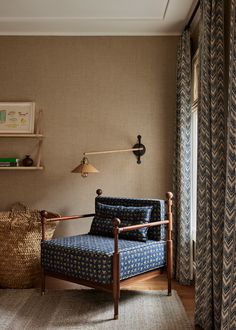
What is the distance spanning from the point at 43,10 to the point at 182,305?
302 centimetres

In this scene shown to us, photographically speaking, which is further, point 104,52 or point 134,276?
point 104,52

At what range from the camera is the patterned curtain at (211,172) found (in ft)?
8.66

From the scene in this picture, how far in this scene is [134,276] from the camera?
3.27 metres

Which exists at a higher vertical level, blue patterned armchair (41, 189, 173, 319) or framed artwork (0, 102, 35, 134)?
framed artwork (0, 102, 35, 134)

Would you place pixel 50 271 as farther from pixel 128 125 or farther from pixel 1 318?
pixel 128 125

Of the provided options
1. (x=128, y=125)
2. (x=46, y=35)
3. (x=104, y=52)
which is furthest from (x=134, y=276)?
(x=46, y=35)

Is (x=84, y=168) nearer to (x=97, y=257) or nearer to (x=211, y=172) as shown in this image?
(x=97, y=257)

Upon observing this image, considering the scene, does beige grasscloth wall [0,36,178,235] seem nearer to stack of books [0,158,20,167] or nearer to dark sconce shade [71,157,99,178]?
stack of books [0,158,20,167]

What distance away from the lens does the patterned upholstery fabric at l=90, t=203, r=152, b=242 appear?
3536 mm

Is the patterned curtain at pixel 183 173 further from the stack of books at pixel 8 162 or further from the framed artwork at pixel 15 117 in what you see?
the stack of books at pixel 8 162

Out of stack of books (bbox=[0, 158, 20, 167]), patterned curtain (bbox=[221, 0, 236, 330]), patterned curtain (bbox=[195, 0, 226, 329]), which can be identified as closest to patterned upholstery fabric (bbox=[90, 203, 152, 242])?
patterned curtain (bbox=[195, 0, 226, 329])

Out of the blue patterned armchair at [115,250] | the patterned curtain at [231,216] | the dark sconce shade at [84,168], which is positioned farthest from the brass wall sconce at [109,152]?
the patterned curtain at [231,216]

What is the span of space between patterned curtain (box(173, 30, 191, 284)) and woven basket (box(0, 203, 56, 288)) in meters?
1.41

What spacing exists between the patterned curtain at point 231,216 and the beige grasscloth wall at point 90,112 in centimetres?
215
